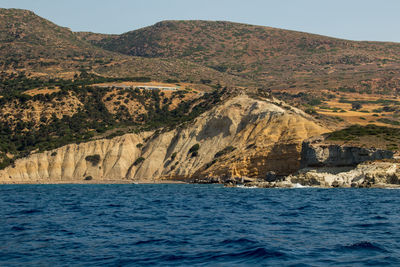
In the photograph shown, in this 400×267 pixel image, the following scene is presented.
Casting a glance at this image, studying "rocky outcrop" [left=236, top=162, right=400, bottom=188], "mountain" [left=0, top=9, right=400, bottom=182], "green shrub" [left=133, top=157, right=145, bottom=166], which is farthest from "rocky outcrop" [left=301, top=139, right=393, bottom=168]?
"green shrub" [left=133, top=157, right=145, bottom=166]

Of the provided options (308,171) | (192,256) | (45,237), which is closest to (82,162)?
(308,171)

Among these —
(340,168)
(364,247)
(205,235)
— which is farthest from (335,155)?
(364,247)

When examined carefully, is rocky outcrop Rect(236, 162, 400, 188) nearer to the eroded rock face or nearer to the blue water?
the eroded rock face

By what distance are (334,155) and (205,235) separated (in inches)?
1925

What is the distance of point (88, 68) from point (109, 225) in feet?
499

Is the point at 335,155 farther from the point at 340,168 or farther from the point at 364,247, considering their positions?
the point at 364,247

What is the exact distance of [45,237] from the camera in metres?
25.4

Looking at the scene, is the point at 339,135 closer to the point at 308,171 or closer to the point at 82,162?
the point at 308,171

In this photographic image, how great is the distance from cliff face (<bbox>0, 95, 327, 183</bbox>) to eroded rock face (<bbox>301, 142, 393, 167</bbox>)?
5094 mm

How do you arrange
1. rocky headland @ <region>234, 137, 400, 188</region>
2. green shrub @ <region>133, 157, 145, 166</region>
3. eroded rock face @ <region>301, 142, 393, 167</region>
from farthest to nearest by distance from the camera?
1. green shrub @ <region>133, 157, 145, 166</region>
2. eroded rock face @ <region>301, 142, 393, 167</region>
3. rocky headland @ <region>234, 137, 400, 188</region>

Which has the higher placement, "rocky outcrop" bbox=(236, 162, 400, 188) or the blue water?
the blue water

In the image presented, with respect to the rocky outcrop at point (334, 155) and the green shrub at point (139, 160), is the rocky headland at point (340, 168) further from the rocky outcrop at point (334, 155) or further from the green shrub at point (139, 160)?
the green shrub at point (139, 160)

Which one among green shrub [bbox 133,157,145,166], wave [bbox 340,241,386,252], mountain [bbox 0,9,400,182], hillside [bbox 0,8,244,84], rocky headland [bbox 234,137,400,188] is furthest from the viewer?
hillside [bbox 0,8,244,84]

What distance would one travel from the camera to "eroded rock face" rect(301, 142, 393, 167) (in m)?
66.7
